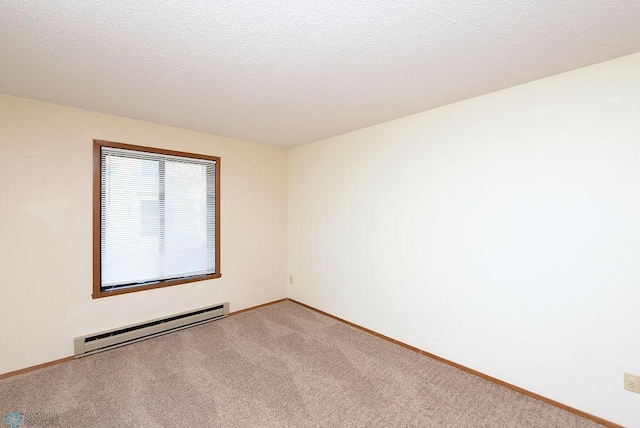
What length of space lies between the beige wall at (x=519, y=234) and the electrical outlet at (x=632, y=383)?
0.11 ft

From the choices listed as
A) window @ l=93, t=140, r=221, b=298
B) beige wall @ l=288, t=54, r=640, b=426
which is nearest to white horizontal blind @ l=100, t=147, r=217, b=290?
window @ l=93, t=140, r=221, b=298


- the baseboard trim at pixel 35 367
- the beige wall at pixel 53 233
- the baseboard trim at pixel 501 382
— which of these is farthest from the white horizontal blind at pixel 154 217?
the baseboard trim at pixel 501 382

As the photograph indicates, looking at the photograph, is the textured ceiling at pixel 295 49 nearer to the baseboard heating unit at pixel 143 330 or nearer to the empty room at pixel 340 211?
the empty room at pixel 340 211

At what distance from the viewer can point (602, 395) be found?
1.92 m

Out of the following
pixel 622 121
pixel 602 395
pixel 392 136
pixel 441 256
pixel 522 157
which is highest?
pixel 392 136

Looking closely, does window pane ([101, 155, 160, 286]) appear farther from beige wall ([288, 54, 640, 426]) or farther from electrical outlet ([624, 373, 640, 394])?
electrical outlet ([624, 373, 640, 394])

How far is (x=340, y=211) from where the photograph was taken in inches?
149

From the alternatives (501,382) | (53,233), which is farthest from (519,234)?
(53,233)

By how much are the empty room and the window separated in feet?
0.07

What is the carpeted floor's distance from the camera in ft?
6.45

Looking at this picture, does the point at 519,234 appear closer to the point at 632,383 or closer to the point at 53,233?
the point at 632,383

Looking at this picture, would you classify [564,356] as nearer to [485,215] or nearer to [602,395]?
[602,395]

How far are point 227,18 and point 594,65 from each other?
2464 mm

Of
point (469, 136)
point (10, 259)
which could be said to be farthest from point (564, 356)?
point (10, 259)
